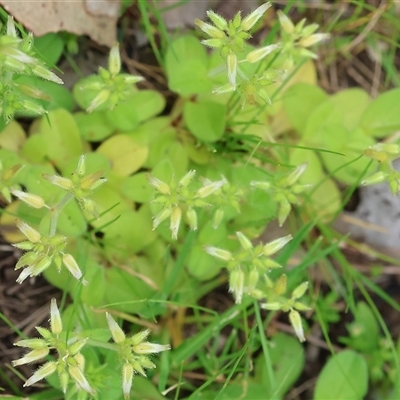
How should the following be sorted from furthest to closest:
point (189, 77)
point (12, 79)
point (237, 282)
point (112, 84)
Result: point (189, 77) → point (112, 84) → point (237, 282) → point (12, 79)

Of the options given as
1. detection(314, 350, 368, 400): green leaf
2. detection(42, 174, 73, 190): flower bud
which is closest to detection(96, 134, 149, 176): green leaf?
detection(42, 174, 73, 190): flower bud

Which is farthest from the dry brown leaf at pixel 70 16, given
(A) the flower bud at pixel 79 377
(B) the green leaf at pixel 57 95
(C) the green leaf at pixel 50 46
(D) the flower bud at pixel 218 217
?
(A) the flower bud at pixel 79 377

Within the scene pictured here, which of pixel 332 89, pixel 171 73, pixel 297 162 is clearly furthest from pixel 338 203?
pixel 171 73

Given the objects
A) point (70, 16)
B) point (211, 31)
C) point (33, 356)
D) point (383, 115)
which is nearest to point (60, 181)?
point (33, 356)

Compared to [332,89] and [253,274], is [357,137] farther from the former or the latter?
[253,274]

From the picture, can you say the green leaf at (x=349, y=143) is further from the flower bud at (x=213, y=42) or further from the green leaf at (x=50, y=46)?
the green leaf at (x=50, y=46)

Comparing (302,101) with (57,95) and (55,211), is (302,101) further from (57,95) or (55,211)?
(55,211)

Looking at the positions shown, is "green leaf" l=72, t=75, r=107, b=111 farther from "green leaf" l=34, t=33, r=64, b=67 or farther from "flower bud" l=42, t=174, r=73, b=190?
"flower bud" l=42, t=174, r=73, b=190

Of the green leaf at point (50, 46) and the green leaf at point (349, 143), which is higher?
the green leaf at point (50, 46)
